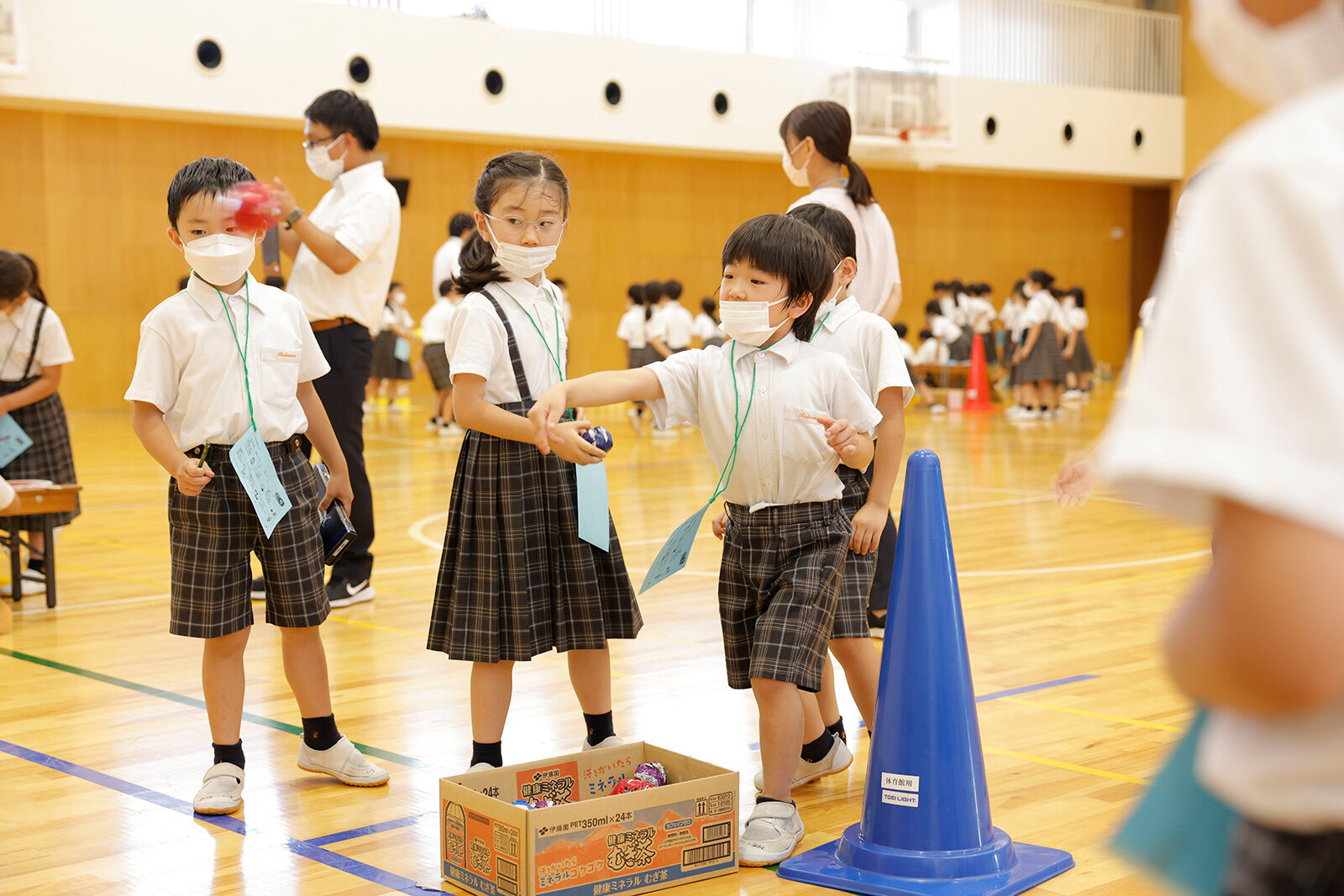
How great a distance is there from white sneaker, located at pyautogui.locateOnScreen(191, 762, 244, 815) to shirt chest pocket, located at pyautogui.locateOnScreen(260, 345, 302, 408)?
29.9 inches

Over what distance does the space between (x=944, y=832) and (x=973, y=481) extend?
6615mm

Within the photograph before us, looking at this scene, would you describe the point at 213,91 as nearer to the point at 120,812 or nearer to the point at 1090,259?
the point at 120,812

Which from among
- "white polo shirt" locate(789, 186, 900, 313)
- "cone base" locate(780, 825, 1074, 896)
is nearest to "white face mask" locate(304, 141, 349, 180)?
"white polo shirt" locate(789, 186, 900, 313)

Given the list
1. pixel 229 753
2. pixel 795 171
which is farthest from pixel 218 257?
pixel 795 171

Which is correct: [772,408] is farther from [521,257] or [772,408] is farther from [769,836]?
[769,836]

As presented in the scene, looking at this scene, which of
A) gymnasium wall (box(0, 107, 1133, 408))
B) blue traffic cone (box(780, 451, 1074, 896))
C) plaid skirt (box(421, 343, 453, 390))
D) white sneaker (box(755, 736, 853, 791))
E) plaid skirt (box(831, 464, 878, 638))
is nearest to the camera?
blue traffic cone (box(780, 451, 1074, 896))

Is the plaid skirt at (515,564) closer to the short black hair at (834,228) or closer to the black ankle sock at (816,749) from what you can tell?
the black ankle sock at (816,749)

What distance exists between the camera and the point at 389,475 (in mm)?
8945

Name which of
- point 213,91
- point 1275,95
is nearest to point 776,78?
point 213,91

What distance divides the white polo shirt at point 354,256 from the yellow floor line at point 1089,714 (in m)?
2.49

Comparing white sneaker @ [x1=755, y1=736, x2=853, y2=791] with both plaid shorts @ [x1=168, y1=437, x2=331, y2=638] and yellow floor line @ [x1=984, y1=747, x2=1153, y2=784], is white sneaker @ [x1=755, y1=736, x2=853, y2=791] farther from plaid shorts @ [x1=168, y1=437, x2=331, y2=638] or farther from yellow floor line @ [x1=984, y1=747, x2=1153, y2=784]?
plaid shorts @ [x1=168, y1=437, x2=331, y2=638]

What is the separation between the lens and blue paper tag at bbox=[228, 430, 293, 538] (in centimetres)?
275

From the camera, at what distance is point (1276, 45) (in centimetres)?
75

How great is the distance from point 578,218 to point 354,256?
12.6m
